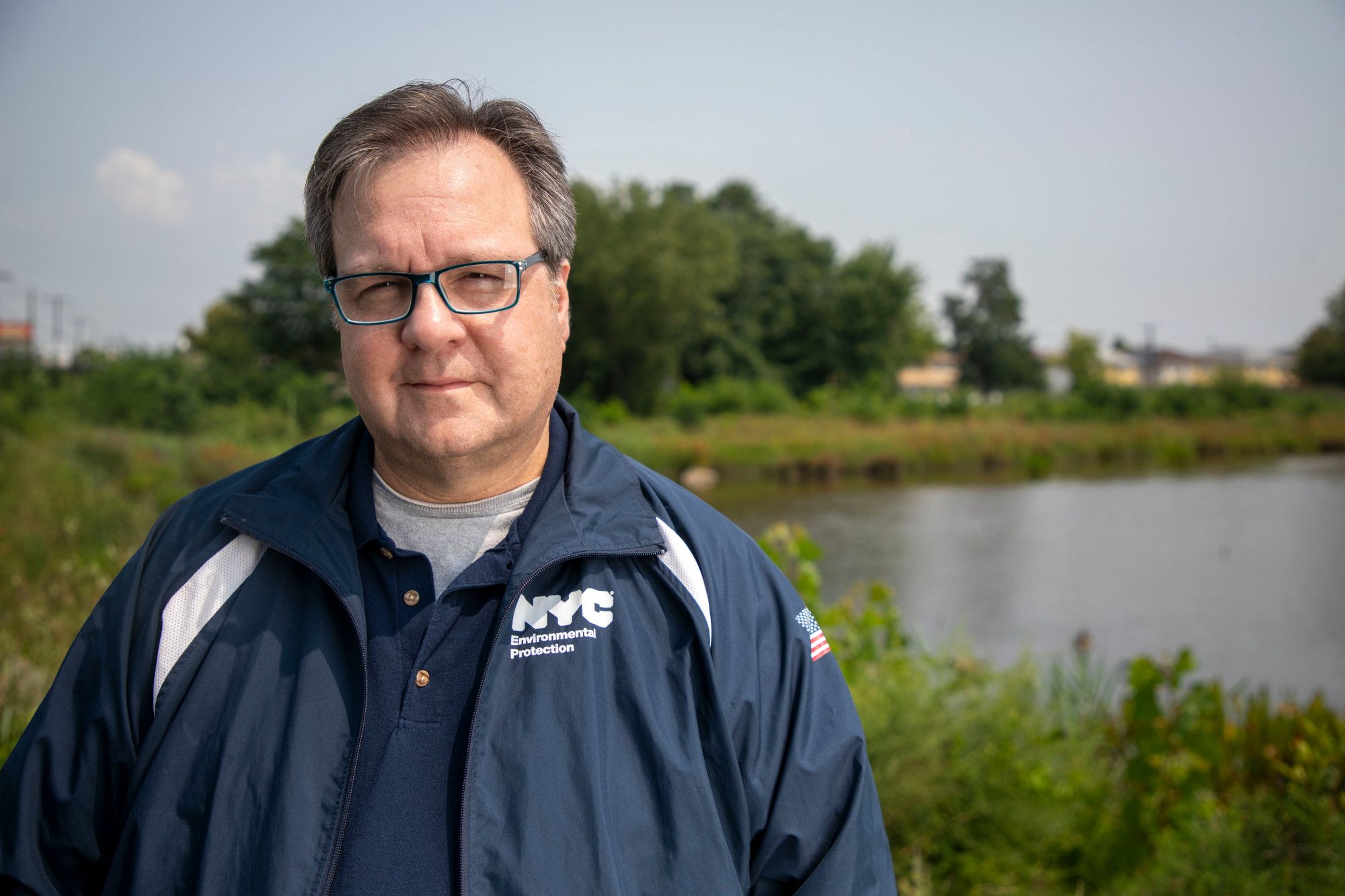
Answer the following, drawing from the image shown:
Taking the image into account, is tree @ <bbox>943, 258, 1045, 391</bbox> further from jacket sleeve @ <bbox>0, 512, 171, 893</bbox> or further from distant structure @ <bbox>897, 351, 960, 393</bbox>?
jacket sleeve @ <bbox>0, 512, 171, 893</bbox>

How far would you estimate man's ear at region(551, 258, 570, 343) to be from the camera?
1.57 meters

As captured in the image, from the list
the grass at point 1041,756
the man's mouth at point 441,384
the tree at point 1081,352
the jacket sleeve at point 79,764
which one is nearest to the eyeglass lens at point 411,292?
the man's mouth at point 441,384

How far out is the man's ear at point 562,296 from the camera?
1.57 metres

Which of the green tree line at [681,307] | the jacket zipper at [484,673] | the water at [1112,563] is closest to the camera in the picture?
the jacket zipper at [484,673]

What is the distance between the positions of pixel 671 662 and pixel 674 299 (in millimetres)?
30205

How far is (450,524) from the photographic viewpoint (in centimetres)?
154

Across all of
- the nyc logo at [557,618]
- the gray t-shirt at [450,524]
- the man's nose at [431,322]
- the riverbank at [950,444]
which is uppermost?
the man's nose at [431,322]

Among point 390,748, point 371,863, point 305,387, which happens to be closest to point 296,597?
point 390,748

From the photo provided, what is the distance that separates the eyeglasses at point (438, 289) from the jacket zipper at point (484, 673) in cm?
39

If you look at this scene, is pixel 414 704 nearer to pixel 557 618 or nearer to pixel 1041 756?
pixel 557 618

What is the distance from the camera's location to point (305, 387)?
14867 mm

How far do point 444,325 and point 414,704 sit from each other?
541mm

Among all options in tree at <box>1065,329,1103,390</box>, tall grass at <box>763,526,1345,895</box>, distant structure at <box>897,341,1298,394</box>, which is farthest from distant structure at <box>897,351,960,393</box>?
tall grass at <box>763,526,1345,895</box>

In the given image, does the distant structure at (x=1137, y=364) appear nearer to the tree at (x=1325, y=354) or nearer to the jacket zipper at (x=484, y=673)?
the tree at (x=1325, y=354)
